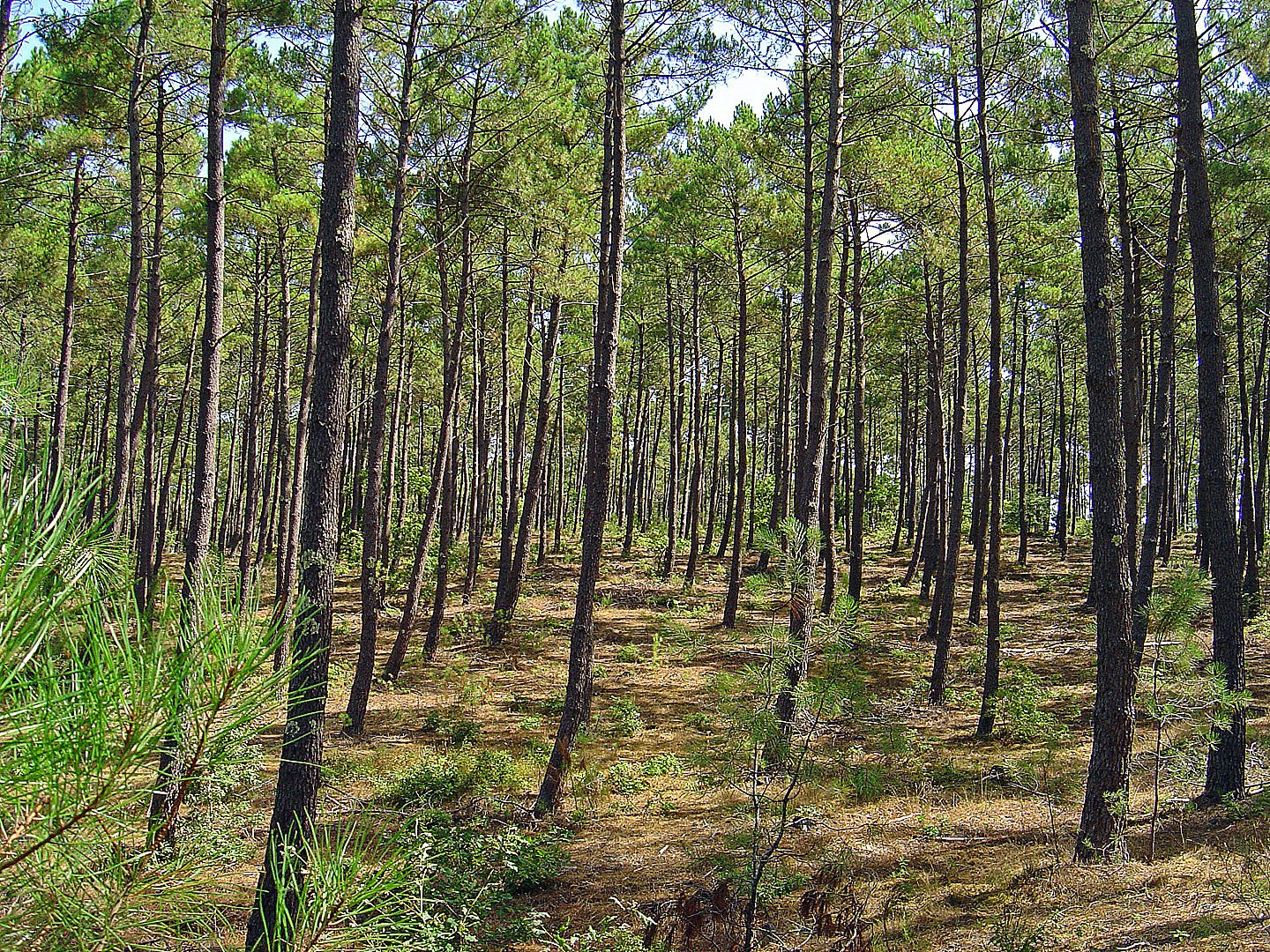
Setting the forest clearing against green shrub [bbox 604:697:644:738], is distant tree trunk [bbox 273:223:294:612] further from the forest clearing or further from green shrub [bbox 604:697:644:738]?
green shrub [bbox 604:697:644:738]

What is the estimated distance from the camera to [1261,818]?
6.58m

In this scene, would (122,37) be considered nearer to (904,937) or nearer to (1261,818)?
(904,937)

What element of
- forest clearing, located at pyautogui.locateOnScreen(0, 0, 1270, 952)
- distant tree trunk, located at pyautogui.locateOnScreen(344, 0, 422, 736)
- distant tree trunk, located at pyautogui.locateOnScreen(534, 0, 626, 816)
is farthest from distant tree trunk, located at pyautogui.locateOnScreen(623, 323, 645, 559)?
distant tree trunk, located at pyautogui.locateOnScreen(534, 0, 626, 816)

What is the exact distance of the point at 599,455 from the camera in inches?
316

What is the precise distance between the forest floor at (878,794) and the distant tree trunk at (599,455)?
812mm

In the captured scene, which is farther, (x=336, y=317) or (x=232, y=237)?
(x=232, y=237)

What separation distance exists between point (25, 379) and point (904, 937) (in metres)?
5.94

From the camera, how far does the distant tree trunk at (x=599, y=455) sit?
790 cm

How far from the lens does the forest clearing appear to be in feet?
4.89

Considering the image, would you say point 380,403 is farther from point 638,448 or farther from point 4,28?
point 638,448

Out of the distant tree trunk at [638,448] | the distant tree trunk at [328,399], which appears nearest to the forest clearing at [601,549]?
the distant tree trunk at [328,399]

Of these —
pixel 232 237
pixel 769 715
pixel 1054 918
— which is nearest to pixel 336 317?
pixel 769 715

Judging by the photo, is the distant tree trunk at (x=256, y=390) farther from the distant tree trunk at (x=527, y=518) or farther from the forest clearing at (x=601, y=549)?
the distant tree trunk at (x=527, y=518)

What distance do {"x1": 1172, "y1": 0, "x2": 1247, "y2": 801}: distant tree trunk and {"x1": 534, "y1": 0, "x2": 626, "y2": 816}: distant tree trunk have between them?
509cm
